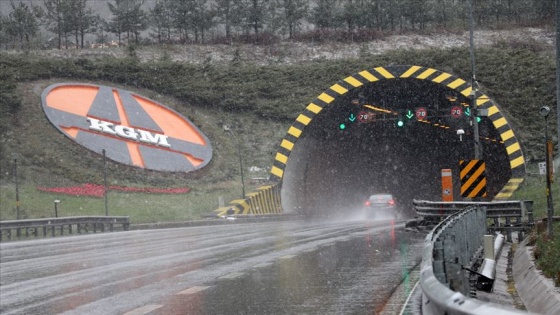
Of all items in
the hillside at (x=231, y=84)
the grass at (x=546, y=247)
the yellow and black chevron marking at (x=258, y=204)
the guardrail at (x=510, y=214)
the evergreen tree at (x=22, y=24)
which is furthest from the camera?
the evergreen tree at (x=22, y=24)

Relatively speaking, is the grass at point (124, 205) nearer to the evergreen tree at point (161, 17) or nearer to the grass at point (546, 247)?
the grass at point (546, 247)

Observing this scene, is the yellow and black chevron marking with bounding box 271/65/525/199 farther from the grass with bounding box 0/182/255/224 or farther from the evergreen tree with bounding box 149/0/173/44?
the evergreen tree with bounding box 149/0/173/44

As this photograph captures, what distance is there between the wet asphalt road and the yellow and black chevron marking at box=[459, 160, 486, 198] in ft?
11.7

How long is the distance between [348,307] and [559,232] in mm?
6952

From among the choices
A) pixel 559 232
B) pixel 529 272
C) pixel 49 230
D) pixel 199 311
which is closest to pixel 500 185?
pixel 49 230

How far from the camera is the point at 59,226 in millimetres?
41031

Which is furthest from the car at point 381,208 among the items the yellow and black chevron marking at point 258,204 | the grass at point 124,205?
the grass at point 124,205

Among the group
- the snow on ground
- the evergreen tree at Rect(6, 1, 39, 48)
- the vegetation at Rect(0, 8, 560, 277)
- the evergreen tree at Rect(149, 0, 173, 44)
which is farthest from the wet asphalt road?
the evergreen tree at Rect(149, 0, 173, 44)

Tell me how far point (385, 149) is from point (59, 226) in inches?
1011

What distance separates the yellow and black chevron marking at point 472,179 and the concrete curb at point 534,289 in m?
12.3

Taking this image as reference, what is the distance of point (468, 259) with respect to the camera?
13875mm

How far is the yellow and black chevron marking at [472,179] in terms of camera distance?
90.0ft

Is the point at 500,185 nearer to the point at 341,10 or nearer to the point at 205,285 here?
the point at 205,285

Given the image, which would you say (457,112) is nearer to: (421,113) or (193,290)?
Result: (421,113)
